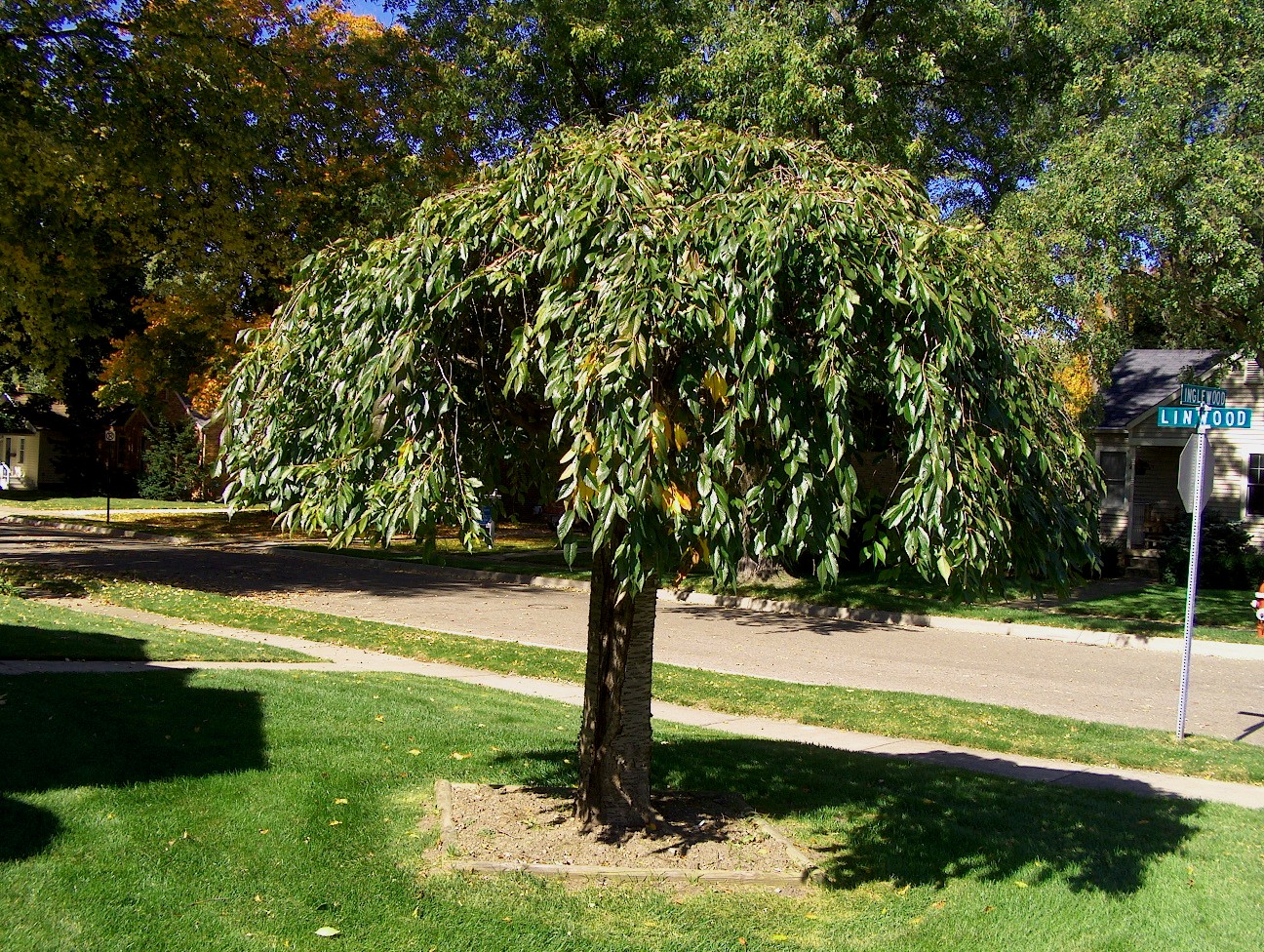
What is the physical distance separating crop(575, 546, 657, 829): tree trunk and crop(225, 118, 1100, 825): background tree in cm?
2

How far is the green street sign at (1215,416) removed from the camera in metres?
9.81

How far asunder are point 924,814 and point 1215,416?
17.8 ft

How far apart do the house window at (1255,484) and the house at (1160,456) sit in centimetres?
2

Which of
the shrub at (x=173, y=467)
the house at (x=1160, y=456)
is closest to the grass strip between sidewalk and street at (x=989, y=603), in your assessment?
the house at (x=1160, y=456)

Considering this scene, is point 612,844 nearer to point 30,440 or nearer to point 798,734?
point 798,734

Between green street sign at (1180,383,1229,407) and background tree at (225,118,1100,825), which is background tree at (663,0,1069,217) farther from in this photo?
background tree at (225,118,1100,825)

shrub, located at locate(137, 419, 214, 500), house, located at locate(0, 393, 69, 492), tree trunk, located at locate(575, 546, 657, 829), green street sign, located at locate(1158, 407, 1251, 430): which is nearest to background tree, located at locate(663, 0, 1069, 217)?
green street sign, located at locate(1158, 407, 1251, 430)

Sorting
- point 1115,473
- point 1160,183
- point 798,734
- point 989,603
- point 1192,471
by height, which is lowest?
point 798,734

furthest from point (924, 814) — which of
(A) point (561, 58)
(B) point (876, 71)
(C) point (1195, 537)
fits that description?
(A) point (561, 58)

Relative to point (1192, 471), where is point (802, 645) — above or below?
below

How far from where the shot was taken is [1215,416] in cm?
984

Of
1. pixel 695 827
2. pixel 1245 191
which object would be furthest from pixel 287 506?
pixel 1245 191

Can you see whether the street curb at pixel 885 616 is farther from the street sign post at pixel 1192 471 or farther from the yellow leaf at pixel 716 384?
the yellow leaf at pixel 716 384

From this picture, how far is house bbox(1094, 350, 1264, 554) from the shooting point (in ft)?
82.0
